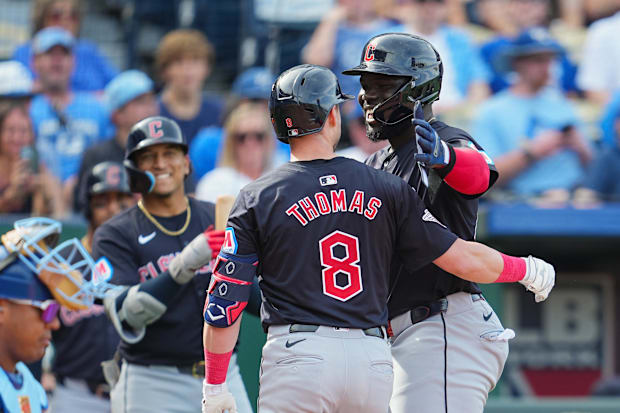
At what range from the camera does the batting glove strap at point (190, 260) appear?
4055 mm

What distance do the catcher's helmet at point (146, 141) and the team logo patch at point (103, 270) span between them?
1.26ft

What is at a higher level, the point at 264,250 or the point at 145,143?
the point at 145,143

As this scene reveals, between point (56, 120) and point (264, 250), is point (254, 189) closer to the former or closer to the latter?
point (264, 250)

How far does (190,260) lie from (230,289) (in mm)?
832

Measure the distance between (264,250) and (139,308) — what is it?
1.08 meters

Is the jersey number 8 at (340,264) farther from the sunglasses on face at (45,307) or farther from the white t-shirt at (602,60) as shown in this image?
the white t-shirt at (602,60)

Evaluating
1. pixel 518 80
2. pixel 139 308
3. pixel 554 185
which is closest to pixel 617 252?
pixel 554 185

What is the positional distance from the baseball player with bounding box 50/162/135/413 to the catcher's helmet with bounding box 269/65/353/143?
2.17 meters

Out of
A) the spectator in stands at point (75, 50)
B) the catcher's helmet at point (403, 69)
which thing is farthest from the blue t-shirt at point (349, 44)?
the catcher's helmet at point (403, 69)

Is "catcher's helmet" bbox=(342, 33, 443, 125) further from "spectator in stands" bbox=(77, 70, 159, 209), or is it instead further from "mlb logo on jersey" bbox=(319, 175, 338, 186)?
"spectator in stands" bbox=(77, 70, 159, 209)

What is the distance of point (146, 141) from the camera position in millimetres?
4480

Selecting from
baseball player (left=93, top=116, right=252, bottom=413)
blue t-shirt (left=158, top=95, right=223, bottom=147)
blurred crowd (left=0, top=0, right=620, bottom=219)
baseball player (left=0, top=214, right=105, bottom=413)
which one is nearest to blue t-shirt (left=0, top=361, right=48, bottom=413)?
baseball player (left=0, top=214, right=105, bottom=413)

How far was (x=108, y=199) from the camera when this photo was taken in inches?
213

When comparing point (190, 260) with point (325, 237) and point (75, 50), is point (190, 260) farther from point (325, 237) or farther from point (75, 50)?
point (75, 50)
